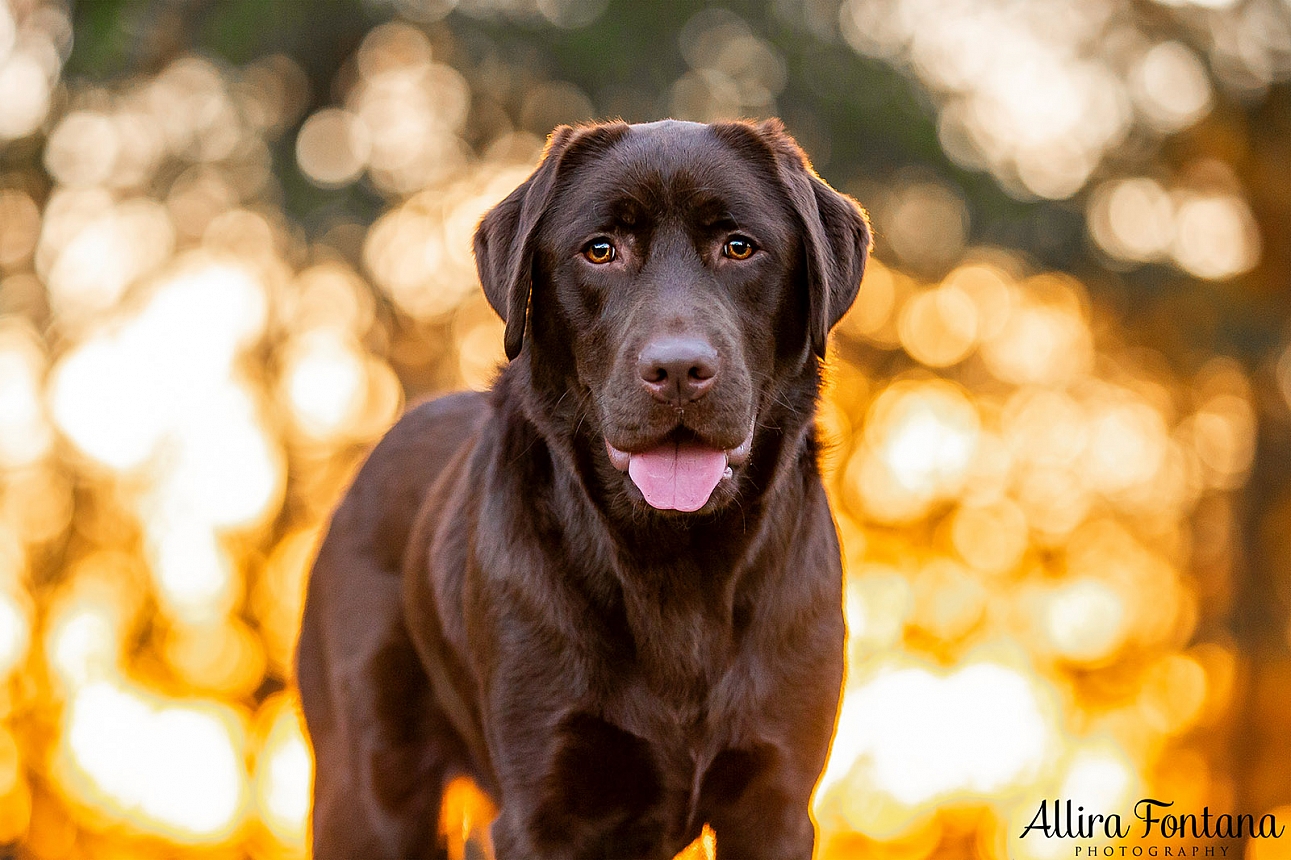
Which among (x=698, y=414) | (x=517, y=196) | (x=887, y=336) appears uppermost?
(x=887, y=336)

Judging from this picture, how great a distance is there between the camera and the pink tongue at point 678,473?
3.48 meters

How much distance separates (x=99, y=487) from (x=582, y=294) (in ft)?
39.1

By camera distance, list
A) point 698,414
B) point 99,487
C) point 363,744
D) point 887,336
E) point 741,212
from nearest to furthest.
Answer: point 698,414 < point 741,212 < point 363,744 < point 887,336 < point 99,487

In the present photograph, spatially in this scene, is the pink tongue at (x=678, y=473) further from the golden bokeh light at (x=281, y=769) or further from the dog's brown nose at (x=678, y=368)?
the golden bokeh light at (x=281, y=769)

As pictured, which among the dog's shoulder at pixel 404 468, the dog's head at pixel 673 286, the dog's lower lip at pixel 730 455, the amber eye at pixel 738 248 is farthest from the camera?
the dog's shoulder at pixel 404 468

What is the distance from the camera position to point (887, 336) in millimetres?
13266

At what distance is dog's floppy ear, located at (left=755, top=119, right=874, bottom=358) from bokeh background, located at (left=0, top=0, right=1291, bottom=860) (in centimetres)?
895

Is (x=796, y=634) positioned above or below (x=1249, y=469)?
below

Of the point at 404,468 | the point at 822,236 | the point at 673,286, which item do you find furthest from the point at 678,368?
the point at 404,468

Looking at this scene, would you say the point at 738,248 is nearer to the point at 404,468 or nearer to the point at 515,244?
the point at 515,244

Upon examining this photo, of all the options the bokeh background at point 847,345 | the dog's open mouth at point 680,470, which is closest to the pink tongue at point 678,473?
the dog's open mouth at point 680,470

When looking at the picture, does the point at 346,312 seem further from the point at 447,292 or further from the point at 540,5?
the point at 540,5

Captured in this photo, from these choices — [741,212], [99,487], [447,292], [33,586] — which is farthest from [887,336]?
[741,212]

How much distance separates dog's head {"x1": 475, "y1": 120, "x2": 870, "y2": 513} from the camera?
3398mm
